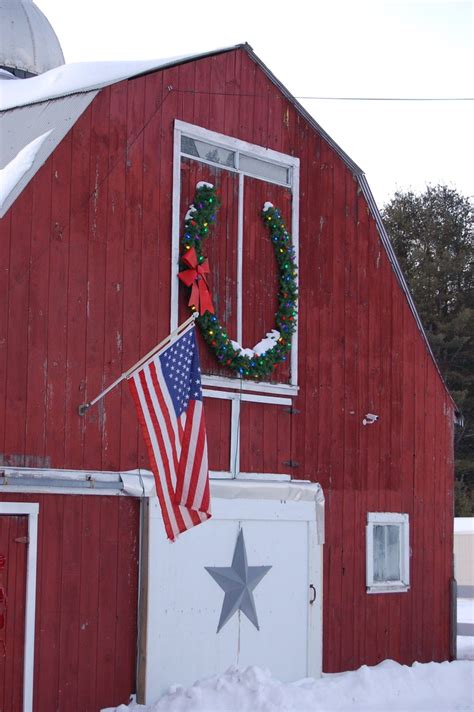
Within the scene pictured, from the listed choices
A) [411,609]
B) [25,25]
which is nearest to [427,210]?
[25,25]

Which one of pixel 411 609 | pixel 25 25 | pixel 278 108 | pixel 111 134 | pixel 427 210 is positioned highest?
pixel 427 210

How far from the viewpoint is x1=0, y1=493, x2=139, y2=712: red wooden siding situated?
33.1 feet

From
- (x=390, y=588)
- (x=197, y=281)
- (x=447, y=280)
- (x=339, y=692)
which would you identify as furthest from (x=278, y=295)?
(x=447, y=280)

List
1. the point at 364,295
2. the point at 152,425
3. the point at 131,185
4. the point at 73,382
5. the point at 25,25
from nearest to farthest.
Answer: the point at 152,425 < the point at 73,382 < the point at 131,185 < the point at 364,295 < the point at 25,25

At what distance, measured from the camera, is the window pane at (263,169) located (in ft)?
41.3

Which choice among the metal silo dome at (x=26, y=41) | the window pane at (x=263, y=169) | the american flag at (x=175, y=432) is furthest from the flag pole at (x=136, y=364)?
the metal silo dome at (x=26, y=41)

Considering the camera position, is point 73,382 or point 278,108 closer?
point 73,382

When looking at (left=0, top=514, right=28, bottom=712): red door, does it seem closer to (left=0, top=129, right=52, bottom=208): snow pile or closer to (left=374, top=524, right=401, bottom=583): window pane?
(left=0, top=129, right=52, bottom=208): snow pile

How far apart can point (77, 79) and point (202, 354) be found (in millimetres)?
3086

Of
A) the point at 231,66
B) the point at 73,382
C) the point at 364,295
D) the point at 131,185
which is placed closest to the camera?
the point at 73,382

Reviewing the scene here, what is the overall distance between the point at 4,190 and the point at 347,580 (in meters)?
6.08

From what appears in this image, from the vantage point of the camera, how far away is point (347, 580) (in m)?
13.3

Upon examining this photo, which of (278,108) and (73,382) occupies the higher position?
(278,108)

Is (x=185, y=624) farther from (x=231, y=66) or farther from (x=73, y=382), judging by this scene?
(x=231, y=66)
